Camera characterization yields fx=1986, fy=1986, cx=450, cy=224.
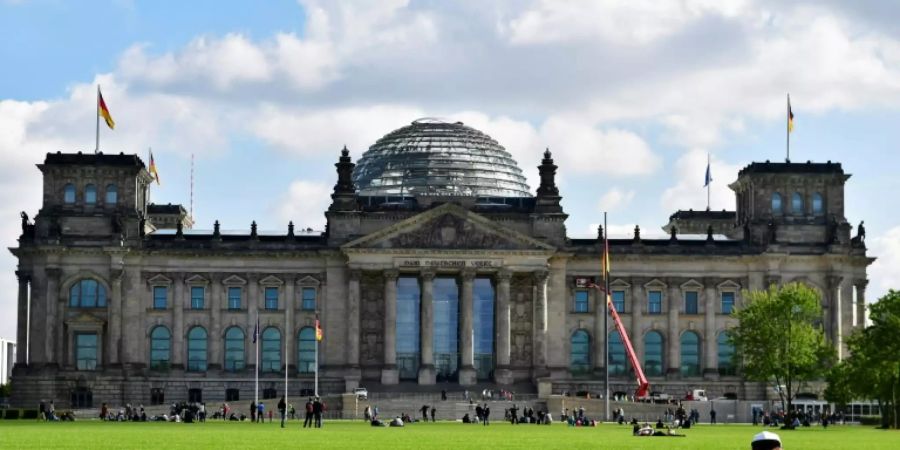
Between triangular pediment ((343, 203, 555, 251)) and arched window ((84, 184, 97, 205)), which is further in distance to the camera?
arched window ((84, 184, 97, 205))

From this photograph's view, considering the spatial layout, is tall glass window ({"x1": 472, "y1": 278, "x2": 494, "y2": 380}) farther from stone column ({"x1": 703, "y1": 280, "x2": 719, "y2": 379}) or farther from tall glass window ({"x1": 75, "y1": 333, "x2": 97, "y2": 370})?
tall glass window ({"x1": 75, "y1": 333, "x2": 97, "y2": 370})

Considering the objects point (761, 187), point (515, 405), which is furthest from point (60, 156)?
point (761, 187)

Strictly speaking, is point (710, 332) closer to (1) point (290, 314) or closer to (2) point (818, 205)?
(2) point (818, 205)

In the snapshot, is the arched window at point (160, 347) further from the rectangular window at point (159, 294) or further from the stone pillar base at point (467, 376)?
the stone pillar base at point (467, 376)

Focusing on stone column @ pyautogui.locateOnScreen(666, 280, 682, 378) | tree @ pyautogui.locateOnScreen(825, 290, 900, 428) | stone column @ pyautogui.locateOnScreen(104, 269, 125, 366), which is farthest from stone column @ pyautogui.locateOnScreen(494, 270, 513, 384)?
tree @ pyautogui.locateOnScreen(825, 290, 900, 428)

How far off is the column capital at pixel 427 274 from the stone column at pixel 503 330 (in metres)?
5.35

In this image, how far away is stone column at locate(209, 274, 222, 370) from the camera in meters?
162

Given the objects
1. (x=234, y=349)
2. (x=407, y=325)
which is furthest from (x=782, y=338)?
(x=234, y=349)

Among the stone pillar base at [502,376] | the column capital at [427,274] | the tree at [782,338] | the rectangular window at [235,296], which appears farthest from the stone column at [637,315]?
the rectangular window at [235,296]

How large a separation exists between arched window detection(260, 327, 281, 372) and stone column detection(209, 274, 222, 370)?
160 cm

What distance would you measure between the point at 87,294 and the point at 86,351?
462 cm

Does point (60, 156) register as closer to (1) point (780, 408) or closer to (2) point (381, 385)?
(2) point (381, 385)

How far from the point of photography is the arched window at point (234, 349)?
162250 millimetres

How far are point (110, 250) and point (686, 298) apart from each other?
4746 cm
